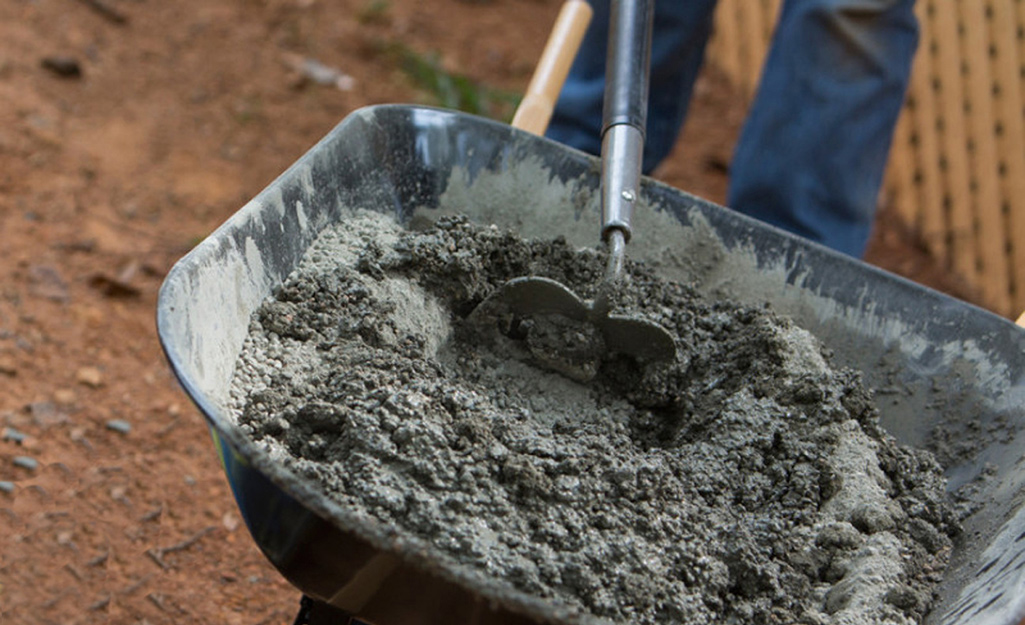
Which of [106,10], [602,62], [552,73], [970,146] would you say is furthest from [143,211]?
[970,146]

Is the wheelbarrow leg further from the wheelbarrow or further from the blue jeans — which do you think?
the blue jeans

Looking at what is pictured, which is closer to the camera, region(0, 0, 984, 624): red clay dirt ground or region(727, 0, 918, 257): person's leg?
region(0, 0, 984, 624): red clay dirt ground

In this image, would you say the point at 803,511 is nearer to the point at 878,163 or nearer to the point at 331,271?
the point at 331,271

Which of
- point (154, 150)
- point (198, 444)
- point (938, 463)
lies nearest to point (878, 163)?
point (938, 463)

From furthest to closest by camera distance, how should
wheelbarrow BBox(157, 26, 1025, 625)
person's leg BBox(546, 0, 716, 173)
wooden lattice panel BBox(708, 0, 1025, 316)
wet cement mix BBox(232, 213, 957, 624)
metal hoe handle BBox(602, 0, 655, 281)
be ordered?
wooden lattice panel BBox(708, 0, 1025, 316), person's leg BBox(546, 0, 716, 173), metal hoe handle BBox(602, 0, 655, 281), wet cement mix BBox(232, 213, 957, 624), wheelbarrow BBox(157, 26, 1025, 625)

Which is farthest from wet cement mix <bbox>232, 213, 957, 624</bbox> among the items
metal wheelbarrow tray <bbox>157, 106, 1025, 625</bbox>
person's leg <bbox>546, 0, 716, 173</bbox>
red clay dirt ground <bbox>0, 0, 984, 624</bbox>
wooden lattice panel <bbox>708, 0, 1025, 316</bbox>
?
wooden lattice panel <bbox>708, 0, 1025, 316</bbox>

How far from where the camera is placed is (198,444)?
194 centimetres

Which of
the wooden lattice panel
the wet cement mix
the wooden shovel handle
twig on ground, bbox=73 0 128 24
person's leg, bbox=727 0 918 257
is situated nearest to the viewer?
the wet cement mix

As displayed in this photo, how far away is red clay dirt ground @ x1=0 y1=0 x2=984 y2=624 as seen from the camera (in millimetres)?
1681

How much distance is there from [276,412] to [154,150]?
178 cm

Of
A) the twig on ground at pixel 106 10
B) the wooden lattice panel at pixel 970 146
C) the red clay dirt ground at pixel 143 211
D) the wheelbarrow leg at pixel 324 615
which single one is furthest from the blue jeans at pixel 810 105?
the twig on ground at pixel 106 10

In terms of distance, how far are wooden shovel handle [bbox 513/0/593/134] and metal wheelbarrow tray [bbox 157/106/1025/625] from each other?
0.08m

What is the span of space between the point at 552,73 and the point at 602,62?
1.79 feet

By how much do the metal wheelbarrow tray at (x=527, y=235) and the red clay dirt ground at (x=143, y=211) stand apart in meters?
0.68
